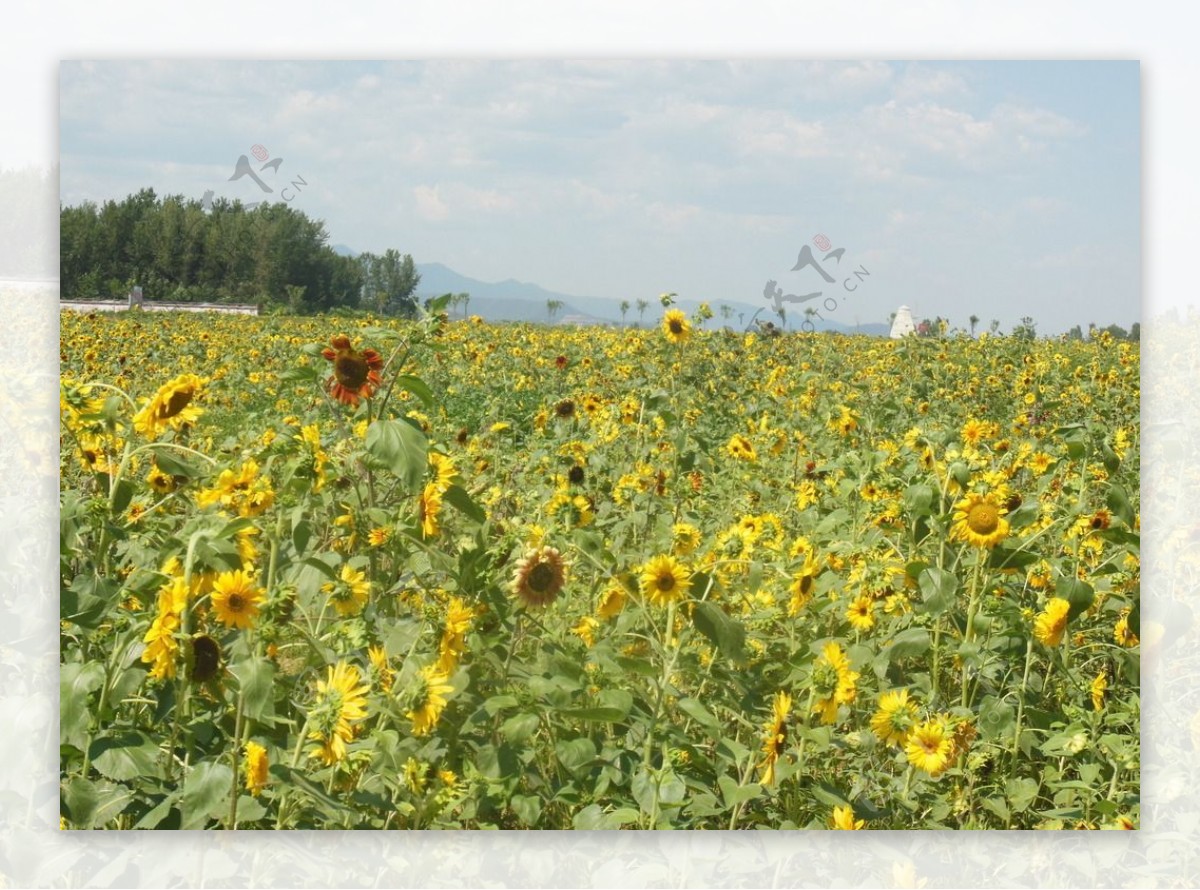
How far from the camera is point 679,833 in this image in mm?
2398

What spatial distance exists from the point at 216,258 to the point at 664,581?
4.99 feet

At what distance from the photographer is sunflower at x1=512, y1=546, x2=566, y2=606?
2.20 meters

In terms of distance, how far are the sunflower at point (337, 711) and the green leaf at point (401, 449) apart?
0.32m

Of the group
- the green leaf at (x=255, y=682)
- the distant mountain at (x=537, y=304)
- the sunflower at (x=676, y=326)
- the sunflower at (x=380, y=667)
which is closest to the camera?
the green leaf at (x=255, y=682)

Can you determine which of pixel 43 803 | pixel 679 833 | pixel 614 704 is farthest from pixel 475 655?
pixel 43 803

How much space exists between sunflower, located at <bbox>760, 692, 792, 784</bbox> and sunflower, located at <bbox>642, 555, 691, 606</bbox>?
265mm

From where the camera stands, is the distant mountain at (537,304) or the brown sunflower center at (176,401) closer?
the brown sunflower center at (176,401)

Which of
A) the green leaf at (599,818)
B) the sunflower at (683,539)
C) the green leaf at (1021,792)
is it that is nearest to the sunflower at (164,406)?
the sunflower at (683,539)

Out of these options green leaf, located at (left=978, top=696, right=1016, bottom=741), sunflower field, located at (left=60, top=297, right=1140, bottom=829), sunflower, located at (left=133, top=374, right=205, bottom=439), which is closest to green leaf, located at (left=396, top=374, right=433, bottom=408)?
sunflower field, located at (left=60, top=297, right=1140, bottom=829)

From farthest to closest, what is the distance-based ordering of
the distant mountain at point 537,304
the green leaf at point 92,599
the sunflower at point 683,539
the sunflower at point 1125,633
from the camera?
the distant mountain at point 537,304
the sunflower at point 1125,633
the sunflower at point 683,539
the green leaf at point 92,599

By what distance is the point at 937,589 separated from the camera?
2.36 meters

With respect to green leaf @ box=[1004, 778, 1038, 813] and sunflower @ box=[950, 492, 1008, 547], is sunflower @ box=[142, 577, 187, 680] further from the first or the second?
green leaf @ box=[1004, 778, 1038, 813]

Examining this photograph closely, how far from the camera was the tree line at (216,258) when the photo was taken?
109 inches

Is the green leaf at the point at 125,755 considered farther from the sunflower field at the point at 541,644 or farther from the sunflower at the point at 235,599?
the sunflower at the point at 235,599
